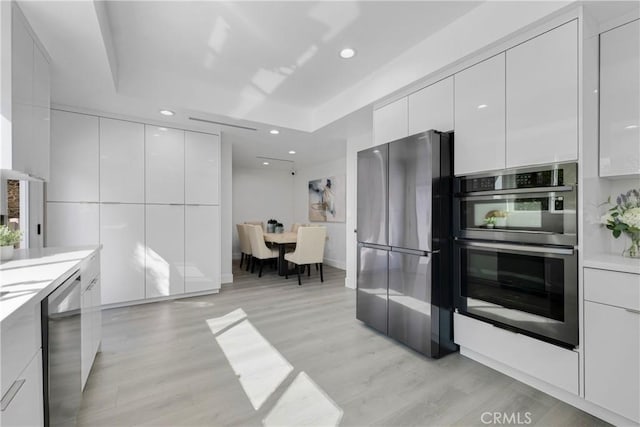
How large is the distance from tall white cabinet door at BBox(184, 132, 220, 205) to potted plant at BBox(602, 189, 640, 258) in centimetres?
407

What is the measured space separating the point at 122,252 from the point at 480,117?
4045 mm

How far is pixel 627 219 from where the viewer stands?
66.4 inches

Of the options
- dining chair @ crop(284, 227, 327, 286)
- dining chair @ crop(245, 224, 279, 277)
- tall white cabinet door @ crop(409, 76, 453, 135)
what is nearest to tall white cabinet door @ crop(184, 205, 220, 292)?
dining chair @ crop(245, 224, 279, 277)

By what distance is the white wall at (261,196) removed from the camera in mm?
7328

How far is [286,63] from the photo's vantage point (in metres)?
2.85

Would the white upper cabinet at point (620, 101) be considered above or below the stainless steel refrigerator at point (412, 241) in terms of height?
above

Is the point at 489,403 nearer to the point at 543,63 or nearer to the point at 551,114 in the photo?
the point at 551,114

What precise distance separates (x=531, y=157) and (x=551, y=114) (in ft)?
0.88

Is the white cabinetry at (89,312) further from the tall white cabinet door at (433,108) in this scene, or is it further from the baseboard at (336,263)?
the baseboard at (336,263)

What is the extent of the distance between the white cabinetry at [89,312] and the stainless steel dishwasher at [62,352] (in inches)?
5.9

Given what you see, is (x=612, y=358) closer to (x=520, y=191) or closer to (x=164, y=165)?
(x=520, y=191)

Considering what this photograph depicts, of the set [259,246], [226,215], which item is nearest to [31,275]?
[226,215]

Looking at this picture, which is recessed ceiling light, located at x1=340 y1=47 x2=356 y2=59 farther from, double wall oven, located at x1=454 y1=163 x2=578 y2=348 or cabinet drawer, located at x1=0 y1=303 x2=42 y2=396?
cabinet drawer, located at x1=0 y1=303 x2=42 y2=396

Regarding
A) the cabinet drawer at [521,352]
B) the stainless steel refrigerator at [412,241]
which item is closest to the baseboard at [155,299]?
the stainless steel refrigerator at [412,241]
